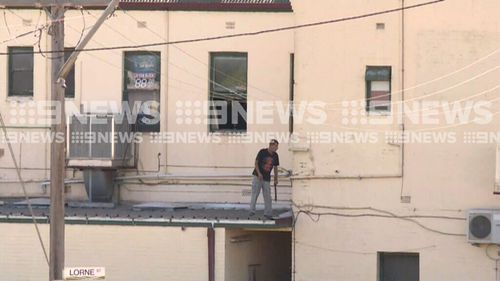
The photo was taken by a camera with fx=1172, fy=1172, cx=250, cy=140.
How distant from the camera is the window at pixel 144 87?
27.9 meters

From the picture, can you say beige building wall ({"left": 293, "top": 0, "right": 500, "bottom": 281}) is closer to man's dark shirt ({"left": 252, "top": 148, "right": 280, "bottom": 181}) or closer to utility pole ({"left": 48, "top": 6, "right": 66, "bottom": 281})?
man's dark shirt ({"left": 252, "top": 148, "right": 280, "bottom": 181})

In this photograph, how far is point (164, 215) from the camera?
25594 millimetres

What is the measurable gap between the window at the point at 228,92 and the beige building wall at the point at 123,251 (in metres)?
3.64

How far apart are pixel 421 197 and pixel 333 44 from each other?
12.2 ft

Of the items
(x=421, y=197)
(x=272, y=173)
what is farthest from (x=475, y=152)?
(x=272, y=173)

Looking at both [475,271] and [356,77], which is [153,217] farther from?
[475,271]

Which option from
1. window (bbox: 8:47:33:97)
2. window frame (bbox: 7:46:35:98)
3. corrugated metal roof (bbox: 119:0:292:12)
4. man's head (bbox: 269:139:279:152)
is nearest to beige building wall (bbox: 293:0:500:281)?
man's head (bbox: 269:139:279:152)

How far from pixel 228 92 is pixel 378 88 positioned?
4.28 metres

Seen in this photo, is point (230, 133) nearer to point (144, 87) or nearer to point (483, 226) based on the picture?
point (144, 87)

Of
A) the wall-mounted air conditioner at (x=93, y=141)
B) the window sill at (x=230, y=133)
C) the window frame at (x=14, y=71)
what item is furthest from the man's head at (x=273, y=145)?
the window frame at (x=14, y=71)

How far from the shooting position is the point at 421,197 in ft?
80.0

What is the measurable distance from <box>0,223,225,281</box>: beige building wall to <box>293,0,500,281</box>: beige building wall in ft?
7.11

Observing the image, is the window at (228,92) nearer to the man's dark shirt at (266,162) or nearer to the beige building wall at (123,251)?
the man's dark shirt at (266,162)

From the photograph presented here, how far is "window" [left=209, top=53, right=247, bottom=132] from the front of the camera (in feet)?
90.6
